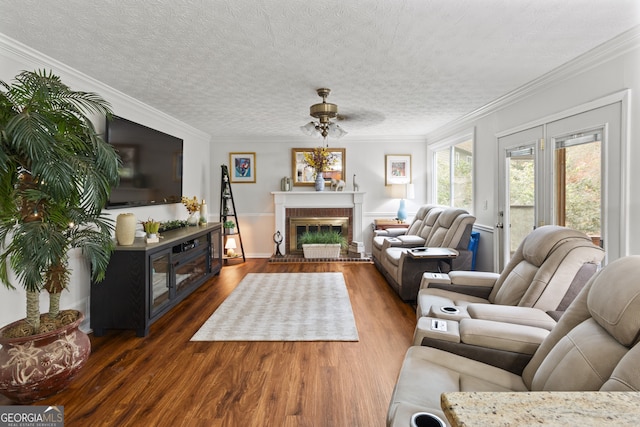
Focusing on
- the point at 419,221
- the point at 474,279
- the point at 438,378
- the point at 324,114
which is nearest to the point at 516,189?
the point at 474,279

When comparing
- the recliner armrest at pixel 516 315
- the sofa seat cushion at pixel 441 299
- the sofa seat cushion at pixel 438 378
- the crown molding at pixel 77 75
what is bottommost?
the sofa seat cushion at pixel 438 378

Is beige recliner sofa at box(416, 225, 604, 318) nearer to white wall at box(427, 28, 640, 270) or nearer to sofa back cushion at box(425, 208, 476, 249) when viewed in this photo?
white wall at box(427, 28, 640, 270)

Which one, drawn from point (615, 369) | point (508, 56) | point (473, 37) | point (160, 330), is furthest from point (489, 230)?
point (160, 330)

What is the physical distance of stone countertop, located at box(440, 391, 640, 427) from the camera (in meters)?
0.58

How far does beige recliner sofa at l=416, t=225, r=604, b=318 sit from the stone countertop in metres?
1.62

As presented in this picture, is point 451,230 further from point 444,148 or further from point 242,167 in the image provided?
point 242,167

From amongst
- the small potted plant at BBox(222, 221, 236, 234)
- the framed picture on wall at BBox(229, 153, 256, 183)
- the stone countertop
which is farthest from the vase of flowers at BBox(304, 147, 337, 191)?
the stone countertop

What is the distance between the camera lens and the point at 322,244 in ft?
20.9

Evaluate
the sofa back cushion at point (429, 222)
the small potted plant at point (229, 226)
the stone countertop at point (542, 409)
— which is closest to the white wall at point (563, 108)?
the sofa back cushion at point (429, 222)

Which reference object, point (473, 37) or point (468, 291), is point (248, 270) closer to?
point (468, 291)

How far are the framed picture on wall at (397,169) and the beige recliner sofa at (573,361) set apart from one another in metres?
5.32

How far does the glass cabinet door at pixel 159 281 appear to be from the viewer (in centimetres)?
324

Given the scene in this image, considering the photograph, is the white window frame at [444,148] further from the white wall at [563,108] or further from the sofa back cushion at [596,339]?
the sofa back cushion at [596,339]

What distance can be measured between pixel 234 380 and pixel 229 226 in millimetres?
4071
